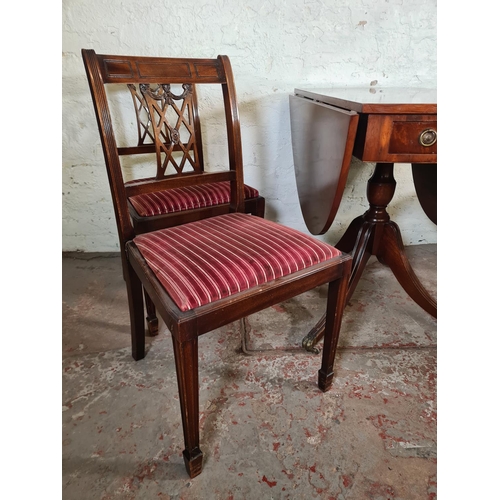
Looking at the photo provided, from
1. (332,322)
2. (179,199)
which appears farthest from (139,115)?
(332,322)

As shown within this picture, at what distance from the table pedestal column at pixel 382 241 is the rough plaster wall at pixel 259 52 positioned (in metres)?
0.66

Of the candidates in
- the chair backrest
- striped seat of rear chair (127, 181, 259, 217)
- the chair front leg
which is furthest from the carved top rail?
the chair front leg

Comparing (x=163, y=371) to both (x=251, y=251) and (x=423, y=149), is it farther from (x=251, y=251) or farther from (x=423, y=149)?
(x=423, y=149)

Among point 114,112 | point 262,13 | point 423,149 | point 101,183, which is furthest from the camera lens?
point 101,183

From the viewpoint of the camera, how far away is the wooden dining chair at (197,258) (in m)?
0.91

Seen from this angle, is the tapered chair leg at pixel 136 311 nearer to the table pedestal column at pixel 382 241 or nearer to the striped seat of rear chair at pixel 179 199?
the striped seat of rear chair at pixel 179 199

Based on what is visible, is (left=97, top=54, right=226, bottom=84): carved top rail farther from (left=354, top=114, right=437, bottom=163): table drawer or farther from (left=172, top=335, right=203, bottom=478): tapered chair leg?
(left=172, top=335, right=203, bottom=478): tapered chair leg

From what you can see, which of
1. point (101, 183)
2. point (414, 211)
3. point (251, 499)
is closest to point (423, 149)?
point (251, 499)

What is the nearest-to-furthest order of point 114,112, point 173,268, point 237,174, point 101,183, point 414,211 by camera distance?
point 173,268 → point 237,174 → point 114,112 → point 101,183 → point 414,211

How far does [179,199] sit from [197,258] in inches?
23.7

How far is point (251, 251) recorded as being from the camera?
3.41 feet

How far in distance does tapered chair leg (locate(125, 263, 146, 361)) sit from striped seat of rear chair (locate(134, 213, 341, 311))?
17cm

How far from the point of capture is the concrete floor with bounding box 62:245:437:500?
3.35ft

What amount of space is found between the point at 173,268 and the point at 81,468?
62 cm
